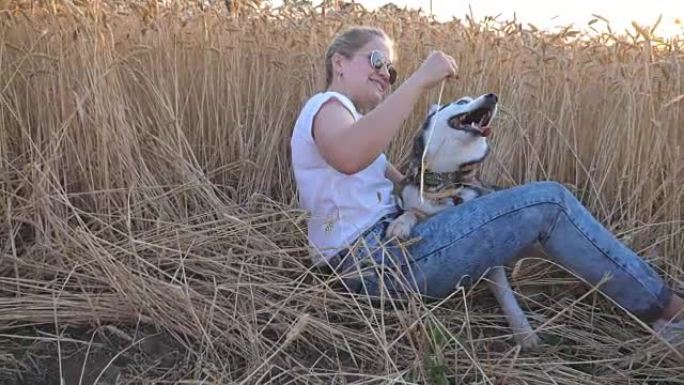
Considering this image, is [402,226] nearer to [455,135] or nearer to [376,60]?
[455,135]

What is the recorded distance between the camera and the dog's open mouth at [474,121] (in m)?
2.04

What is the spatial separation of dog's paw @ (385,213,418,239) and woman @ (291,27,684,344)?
3 cm

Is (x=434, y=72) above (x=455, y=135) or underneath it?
above

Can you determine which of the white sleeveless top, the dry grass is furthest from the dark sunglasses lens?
the dry grass

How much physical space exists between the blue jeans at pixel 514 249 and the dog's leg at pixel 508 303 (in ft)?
0.24

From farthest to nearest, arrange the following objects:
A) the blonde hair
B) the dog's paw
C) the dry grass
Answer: the blonde hair < the dog's paw < the dry grass

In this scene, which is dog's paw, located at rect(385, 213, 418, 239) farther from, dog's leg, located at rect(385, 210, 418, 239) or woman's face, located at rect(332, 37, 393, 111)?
woman's face, located at rect(332, 37, 393, 111)

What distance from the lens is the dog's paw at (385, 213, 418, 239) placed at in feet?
6.45

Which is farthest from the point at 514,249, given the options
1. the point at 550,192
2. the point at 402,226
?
the point at 402,226

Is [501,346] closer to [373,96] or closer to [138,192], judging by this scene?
[373,96]

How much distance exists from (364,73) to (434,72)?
0.81 feet

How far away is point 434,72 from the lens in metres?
1.89

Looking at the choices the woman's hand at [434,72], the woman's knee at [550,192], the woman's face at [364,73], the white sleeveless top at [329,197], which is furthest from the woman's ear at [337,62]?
the woman's knee at [550,192]

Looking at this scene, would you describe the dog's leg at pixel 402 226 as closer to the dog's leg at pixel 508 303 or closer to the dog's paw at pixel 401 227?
the dog's paw at pixel 401 227
